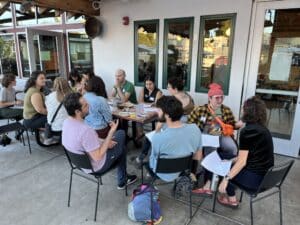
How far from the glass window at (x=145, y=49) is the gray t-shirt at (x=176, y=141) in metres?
2.38

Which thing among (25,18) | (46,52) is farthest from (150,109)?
(25,18)

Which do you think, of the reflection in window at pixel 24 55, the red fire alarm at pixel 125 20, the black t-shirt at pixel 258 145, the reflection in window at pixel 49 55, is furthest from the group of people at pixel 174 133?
the reflection in window at pixel 24 55

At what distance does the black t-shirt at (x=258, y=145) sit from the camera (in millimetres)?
1641

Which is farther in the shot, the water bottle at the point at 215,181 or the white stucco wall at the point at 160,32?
the white stucco wall at the point at 160,32

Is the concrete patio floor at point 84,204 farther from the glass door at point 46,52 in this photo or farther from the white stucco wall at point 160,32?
the glass door at point 46,52

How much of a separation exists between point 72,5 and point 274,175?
376cm

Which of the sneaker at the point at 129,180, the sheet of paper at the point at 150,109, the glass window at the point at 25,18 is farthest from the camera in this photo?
the glass window at the point at 25,18

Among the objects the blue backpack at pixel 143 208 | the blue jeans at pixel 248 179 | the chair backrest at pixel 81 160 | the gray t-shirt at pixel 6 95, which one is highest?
the gray t-shirt at pixel 6 95

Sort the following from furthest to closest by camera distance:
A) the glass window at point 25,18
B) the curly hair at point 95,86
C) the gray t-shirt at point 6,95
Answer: the glass window at point 25,18 < the gray t-shirt at point 6,95 < the curly hair at point 95,86

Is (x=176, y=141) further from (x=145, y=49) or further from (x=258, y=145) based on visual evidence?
(x=145, y=49)

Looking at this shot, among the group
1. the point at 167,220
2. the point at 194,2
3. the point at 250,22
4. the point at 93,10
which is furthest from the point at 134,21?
the point at 167,220

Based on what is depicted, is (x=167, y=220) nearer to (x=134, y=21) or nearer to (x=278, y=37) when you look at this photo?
(x=278, y=37)

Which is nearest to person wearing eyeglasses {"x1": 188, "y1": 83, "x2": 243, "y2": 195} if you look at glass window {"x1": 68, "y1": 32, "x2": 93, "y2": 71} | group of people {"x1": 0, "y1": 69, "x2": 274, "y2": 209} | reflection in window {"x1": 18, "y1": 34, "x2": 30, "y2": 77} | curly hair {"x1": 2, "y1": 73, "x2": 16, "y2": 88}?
group of people {"x1": 0, "y1": 69, "x2": 274, "y2": 209}

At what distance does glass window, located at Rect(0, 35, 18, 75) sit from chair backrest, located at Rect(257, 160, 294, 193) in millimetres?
7801
